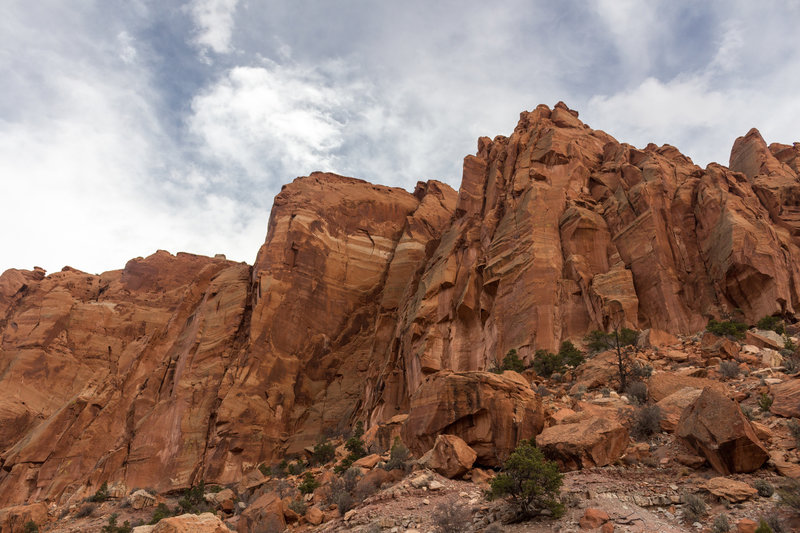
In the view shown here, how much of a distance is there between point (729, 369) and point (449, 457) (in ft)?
32.6

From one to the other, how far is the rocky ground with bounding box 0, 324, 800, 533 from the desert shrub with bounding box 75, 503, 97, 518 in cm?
2142

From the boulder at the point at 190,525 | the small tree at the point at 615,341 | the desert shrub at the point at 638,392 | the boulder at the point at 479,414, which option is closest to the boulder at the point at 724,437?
the boulder at the point at 479,414

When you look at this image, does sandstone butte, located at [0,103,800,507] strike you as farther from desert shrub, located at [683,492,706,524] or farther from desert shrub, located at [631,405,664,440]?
desert shrub, located at [683,492,706,524]

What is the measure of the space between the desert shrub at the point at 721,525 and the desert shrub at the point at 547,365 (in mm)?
15667

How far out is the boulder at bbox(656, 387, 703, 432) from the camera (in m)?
14.5

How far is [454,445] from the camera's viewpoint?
15.5m

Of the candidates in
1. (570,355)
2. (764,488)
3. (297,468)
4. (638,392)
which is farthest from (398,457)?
(297,468)

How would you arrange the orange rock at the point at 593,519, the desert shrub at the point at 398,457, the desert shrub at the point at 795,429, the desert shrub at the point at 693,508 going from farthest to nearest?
the desert shrub at the point at 398,457, the desert shrub at the point at 795,429, the orange rock at the point at 593,519, the desert shrub at the point at 693,508

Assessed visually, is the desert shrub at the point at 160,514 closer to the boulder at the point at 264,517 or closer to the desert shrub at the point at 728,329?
the boulder at the point at 264,517

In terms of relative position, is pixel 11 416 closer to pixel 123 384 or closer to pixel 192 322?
pixel 123 384

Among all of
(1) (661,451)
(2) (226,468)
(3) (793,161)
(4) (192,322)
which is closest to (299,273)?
(4) (192,322)

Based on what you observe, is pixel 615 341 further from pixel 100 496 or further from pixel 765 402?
pixel 100 496

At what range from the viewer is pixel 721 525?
933 cm

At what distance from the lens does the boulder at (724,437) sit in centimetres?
1127
